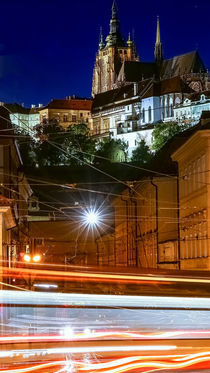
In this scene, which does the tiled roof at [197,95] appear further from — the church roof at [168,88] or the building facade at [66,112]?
the building facade at [66,112]

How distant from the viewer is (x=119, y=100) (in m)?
190

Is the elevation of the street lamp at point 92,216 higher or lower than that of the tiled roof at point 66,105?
lower

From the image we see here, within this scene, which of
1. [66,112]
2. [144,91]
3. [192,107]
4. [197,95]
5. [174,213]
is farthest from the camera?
[66,112]

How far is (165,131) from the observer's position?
151250 millimetres

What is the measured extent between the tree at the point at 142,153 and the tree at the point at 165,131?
6.36 ft

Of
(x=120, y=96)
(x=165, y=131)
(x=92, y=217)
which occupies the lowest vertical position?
(x=92, y=217)

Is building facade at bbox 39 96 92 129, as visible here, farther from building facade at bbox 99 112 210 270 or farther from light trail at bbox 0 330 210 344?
light trail at bbox 0 330 210 344

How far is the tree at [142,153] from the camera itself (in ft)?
472

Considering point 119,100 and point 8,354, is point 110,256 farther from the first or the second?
point 119,100

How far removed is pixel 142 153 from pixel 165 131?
23.5 ft

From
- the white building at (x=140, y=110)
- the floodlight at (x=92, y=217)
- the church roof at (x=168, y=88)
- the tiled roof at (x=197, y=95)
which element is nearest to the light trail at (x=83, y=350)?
the floodlight at (x=92, y=217)

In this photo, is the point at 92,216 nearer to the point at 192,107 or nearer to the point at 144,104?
the point at 192,107

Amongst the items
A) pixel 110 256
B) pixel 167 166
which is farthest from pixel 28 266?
pixel 110 256

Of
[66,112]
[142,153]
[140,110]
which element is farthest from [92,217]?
[66,112]
